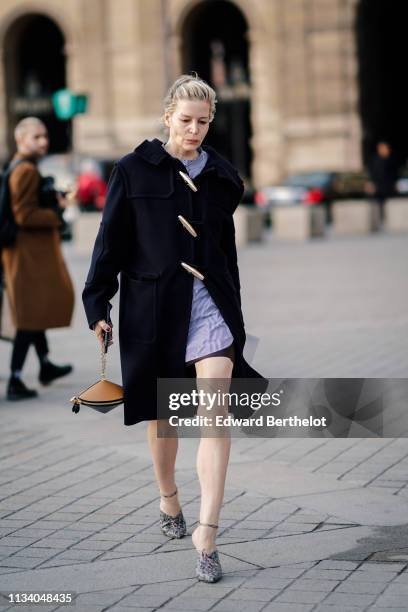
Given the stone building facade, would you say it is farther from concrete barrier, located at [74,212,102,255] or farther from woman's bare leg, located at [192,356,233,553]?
woman's bare leg, located at [192,356,233,553]

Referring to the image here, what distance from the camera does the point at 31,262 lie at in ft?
29.6

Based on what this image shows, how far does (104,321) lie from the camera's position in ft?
16.8

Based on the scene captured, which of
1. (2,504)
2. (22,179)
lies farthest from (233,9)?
(2,504)

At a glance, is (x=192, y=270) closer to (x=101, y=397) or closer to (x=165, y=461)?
(x=101, y=397)

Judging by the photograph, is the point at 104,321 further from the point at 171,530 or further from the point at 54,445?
the point at 54,445

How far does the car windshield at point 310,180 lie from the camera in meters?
33.1

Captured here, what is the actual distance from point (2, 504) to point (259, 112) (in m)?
36.5

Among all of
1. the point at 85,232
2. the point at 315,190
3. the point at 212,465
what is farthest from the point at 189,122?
the point at 315,190

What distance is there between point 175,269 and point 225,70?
1566 inches

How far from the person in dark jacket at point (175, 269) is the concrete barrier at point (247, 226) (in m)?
19.4

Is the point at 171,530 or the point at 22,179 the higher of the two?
the point at 22,179

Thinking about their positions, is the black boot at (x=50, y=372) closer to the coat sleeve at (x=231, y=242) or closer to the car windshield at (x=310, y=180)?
the coat sleeve at (x=231, y=242)

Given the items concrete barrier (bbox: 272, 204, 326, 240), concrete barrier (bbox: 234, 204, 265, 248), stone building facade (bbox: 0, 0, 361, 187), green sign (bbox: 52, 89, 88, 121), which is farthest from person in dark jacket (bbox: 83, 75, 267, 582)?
stone building facade (bbox: 0, 0, 361, 187)


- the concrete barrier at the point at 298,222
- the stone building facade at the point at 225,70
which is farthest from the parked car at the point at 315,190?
the stone building facade at the point at 225,70
